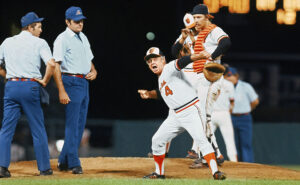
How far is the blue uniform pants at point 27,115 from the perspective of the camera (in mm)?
7238

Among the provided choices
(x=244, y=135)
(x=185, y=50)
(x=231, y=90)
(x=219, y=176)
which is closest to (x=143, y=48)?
(x=244, y=135)

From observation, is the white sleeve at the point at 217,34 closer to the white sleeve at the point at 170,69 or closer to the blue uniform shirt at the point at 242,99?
the white sleeve at the point at 170,69

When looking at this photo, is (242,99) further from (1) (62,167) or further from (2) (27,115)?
(2) (27,115)

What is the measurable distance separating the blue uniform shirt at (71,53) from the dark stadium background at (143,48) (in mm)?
6706

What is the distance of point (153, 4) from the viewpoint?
21.5 metres

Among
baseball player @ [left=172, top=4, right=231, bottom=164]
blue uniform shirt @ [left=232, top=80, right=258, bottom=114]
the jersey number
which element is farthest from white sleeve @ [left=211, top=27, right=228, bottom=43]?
blue uniform shirt @ [left=232, top=80, right=258, bottom=114]

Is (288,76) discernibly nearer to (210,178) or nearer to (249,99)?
(249,99)

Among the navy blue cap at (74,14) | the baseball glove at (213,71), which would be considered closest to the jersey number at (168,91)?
the baseball glove at (213,71)

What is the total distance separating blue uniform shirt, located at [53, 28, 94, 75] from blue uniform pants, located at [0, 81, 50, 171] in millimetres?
476

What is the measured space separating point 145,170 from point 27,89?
1.89 meters

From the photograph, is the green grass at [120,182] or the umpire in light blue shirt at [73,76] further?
the umpire in light blue shirt at [73,76]

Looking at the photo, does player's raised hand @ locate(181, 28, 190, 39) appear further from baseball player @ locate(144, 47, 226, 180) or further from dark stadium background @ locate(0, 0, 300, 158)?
dark stadium background @ locate(0, 0, 300, 158)

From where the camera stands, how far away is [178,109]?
7.02m

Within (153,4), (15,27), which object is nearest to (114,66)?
(153,4)
